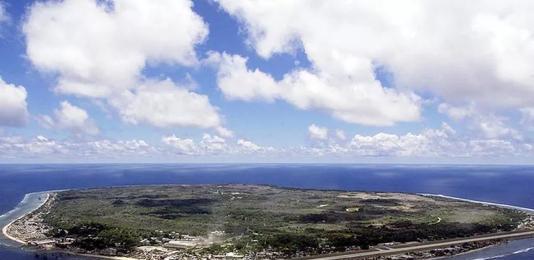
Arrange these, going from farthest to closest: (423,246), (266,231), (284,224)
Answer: (284,224) → (266,231) → (423,246)

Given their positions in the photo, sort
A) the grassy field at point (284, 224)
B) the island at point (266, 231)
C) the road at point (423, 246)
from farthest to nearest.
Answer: the grassy field at point (284, 224), the island at point (266, 231), the road at point (423, 246)

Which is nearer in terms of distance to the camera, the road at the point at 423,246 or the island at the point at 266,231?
the road at the point at 423,246

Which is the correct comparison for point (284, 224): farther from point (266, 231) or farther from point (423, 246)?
point (423, 246)

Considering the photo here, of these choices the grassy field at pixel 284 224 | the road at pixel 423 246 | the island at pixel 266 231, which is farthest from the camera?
the grassy field at pixel 284 224

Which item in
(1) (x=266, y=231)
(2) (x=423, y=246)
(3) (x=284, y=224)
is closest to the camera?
(2) (x=423, y=246)

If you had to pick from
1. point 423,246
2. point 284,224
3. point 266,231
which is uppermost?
point 284,224

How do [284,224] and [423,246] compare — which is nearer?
[423,246]

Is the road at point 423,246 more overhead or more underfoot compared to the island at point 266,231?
more underfoot

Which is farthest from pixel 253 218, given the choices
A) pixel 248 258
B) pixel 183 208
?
pixel 248 258

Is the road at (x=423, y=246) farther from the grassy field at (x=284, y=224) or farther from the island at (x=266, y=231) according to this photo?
the grassy field at (x=284, y=224)

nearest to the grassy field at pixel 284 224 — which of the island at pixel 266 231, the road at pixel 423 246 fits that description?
the island at pixel 266 231

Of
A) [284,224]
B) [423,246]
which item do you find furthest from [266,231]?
[423,246]
